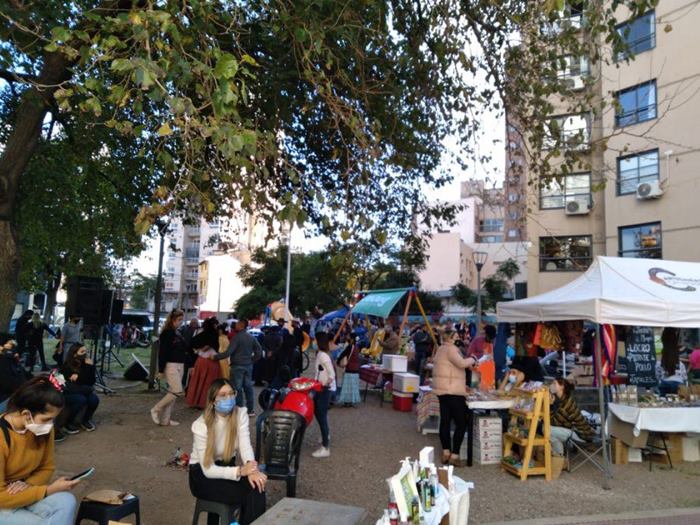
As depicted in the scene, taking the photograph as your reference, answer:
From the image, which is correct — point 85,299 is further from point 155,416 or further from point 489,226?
point 489,226

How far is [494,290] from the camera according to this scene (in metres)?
45.4

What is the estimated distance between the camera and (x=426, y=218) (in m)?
9.89

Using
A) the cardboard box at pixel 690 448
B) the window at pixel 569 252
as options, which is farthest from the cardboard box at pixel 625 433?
the window at pixel 569 252

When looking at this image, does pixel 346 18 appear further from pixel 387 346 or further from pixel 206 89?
pixel 387 346

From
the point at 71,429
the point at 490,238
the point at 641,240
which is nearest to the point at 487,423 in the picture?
the point at 71,429

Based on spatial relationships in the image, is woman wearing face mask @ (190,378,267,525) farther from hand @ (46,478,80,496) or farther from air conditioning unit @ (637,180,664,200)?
air conditioning unit @ (637,180,664,200)

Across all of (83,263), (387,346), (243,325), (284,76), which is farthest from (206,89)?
(83,263)

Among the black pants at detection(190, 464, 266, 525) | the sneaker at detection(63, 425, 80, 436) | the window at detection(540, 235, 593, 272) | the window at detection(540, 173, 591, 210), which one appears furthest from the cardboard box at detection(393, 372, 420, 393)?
the window at detection(540, 173, 591, 210)

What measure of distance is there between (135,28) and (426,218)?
21.6ft

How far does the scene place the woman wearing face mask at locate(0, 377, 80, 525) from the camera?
334 centimetres

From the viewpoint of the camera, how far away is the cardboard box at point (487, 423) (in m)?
7.30

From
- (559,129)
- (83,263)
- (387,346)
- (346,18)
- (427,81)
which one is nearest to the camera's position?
(346,18)

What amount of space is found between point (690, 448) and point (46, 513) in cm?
795

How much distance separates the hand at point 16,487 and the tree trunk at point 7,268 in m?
4.25
